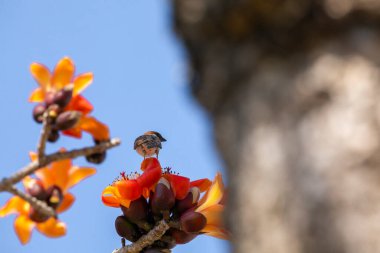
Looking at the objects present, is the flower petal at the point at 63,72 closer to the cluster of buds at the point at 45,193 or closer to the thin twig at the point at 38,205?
the cluster of buds at the point at 45,193

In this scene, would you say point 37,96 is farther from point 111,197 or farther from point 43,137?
point 111,197

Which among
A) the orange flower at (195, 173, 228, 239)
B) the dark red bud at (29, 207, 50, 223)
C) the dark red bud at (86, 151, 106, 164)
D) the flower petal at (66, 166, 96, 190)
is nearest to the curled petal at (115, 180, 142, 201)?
the orange flower at (195, 173, 228, 239)

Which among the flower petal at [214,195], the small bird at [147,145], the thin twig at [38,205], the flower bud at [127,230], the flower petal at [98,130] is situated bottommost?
the thin twig at [38,205]

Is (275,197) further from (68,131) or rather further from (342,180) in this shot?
(68,131)

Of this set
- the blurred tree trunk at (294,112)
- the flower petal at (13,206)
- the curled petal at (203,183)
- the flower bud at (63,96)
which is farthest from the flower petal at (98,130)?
the blurred tree trunk at (294,112)

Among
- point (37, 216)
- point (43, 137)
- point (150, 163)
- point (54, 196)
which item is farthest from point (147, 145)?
point (43, 137)

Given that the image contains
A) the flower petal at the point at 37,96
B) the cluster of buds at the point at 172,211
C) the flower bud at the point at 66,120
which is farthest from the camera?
the cluster of buds at the point at 172,211

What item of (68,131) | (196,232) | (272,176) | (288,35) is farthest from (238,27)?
(196,232)

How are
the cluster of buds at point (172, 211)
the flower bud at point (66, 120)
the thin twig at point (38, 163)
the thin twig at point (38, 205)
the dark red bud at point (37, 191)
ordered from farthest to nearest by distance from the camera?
1. the cluster of buds at point (172, 211)
2. the dark red bud at point (37, 191)
3. the flower bud at point (66, 120)
4. the thin twig at point (38, 205)
5. the thin twig at point (38, 163)
